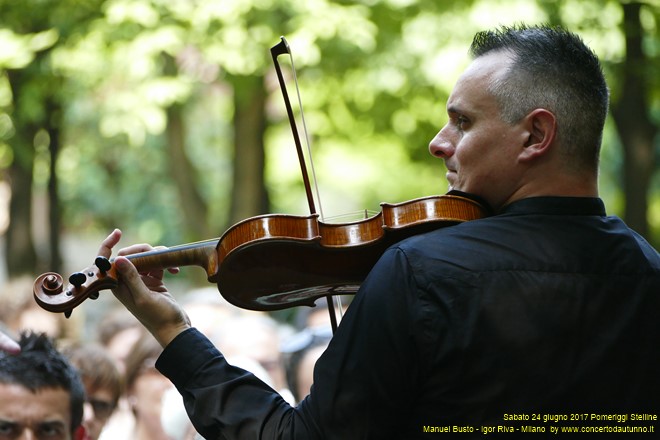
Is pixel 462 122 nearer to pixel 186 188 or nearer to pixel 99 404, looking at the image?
pixel 99 404

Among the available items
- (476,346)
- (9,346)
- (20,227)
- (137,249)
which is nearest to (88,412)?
(9,346)

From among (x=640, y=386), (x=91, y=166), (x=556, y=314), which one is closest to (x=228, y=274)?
(x=556, y=314)

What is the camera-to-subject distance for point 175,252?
2814 millimetres

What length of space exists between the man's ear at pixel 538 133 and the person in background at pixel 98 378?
3550 mm

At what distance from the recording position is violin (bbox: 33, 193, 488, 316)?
2.55 metres

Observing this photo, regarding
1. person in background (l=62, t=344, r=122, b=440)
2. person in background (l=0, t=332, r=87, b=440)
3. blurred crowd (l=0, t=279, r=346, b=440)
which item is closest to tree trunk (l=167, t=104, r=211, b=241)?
blurred crowd (l=0, t=279, r=346, b=440)

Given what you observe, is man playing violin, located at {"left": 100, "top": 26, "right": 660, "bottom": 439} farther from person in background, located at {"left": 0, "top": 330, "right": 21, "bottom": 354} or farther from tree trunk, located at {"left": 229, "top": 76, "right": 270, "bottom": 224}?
tree trunk, located at {"left": 229, "top": 76, "right": 270, "bottom": 224}

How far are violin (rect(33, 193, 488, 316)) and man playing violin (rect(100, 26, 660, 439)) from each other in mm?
104

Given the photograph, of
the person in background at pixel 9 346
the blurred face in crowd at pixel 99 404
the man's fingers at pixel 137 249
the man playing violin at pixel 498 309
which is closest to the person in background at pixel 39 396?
the person in background at pixel 9 346

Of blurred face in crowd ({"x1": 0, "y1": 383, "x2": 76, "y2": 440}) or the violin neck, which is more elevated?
the violin neck

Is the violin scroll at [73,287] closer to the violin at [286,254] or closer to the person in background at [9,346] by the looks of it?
the violin at [286,254]

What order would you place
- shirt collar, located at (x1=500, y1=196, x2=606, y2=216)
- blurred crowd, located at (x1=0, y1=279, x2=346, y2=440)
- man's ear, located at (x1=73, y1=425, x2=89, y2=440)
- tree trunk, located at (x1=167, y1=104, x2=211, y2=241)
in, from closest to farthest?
shirt collar, located at (x1=500, y1=196, x2=606, y2=216)
man's ear, located at (x1=73, y1=425, x2=89, y2=440)
blurred crowd, located at (x1=0, y1=279, x2=346, y2=440)
tree trunk, located at (x1=167, y1=104, x2=211, y2=241)

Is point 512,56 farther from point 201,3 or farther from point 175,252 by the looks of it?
point 201,3

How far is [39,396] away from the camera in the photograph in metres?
3.95
